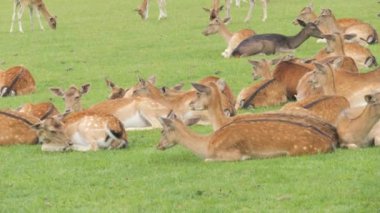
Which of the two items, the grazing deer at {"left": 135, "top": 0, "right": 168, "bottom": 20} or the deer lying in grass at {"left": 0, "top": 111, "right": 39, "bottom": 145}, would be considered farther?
the grazing deer at {"left": 135, "top": 0, "right": 168, "bottom": 20}

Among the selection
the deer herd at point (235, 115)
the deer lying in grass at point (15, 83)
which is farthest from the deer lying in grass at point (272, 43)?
the deer lying in grass at point (15, 83)

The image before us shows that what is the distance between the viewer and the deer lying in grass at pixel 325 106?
30.6 ft

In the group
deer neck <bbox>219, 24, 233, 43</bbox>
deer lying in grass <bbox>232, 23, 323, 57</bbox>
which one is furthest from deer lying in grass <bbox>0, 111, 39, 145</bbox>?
deer neck <bbox>219, 24, 233, 43</bbox>

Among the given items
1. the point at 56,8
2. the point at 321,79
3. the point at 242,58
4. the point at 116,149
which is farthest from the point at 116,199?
the point at 56,8

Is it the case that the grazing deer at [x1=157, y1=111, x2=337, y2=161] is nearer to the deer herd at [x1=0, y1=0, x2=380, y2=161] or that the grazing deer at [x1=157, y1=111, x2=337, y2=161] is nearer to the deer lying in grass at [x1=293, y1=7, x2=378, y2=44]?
the deer herd at [x1=0, y1=0, x2=380, y2=161]

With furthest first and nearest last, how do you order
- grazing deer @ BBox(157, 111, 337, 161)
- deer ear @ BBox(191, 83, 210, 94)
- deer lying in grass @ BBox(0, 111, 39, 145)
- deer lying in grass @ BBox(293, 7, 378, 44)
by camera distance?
deer lying in grass @ BBox(293, 7, 378, 44)
deer lying in grass @ BBox(0, 111, 39, 145)
deer ear @ BBox(191, 83, 210, 94)
grazing deer @ BBox(157, 111, 337, 161)

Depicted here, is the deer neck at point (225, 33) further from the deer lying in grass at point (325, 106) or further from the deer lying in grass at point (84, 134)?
the deer lying in grass at point (325, 106)

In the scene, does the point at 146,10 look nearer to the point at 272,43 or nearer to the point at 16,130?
the point at 272,43

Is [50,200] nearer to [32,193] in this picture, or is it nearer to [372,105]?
[32,193]

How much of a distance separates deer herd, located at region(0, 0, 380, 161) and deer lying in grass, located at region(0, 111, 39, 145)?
10 millimetres

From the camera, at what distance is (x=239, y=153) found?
27.7ft

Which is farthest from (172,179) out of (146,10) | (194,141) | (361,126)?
(146,10)

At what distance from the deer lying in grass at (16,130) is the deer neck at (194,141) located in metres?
2.16

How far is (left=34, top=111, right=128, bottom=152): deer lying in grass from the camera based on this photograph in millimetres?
9695
